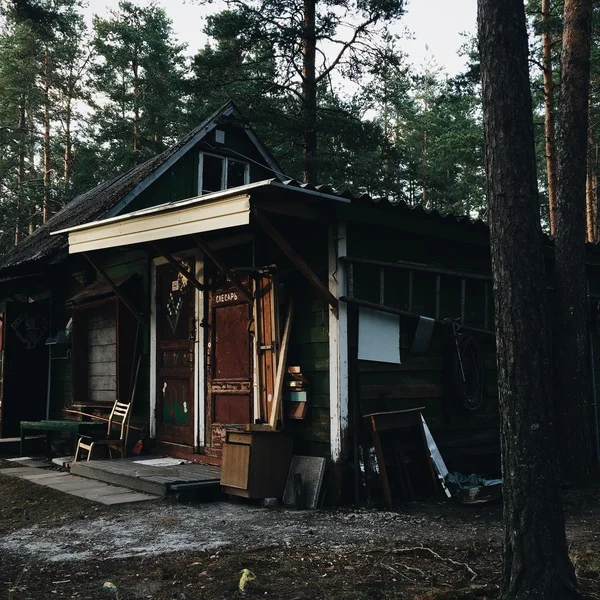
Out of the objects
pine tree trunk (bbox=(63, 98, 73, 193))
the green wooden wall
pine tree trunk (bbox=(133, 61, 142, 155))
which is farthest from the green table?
pine tree trunk (bbox=(63, 98, 73, 193))

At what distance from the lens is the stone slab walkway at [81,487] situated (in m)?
7.19

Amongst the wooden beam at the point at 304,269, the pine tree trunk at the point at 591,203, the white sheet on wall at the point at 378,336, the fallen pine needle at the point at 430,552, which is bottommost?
the fallen pine needle at the point at 430,552

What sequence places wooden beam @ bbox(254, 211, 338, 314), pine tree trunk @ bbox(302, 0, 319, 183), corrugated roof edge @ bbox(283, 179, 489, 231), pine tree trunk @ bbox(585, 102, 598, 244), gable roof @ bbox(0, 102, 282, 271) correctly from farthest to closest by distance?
pine tree trunk @ bbox(585, 102, 598, 244) < pine tree trunk @ bbox(302, 0, 319, 183) < gable roof @ bbox(0, 102, 282, 271) < wooden beam @ bbox(254, 211, 338, 314) < corrugated roof edge @ bbox(283, 179, 489, 231)

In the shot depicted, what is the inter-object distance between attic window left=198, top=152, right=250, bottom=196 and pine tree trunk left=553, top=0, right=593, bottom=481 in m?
7.18

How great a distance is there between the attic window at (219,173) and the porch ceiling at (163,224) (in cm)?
552

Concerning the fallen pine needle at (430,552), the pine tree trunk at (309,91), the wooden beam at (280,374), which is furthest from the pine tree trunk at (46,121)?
the fallen pine needle at (430,552)

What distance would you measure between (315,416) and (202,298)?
2.45 meters

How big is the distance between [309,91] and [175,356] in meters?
10.7

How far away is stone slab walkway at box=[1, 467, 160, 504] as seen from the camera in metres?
7.19

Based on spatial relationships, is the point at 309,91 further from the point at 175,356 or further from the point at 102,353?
the point at 175,356

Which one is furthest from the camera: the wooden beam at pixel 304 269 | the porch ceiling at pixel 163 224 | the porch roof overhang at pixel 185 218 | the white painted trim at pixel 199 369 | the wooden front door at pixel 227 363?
the white painted trim at pixel 199 369

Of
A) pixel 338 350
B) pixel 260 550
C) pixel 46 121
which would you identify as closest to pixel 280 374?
pixel 338 350

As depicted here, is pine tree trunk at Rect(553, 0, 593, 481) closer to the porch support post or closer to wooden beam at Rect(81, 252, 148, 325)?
the porch support post

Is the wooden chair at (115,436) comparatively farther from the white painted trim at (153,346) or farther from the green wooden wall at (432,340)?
the green wooden wall at (432,340)
